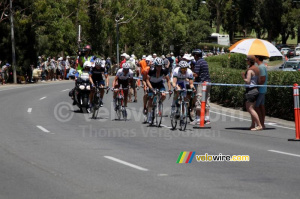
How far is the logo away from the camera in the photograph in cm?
1227

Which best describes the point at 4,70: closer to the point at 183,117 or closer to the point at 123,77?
the point at 123,77

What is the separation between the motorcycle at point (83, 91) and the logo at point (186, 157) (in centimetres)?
974

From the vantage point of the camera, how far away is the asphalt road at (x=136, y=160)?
30.9 feet

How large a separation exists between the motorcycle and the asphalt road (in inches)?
68.6

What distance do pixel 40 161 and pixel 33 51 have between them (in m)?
39.4

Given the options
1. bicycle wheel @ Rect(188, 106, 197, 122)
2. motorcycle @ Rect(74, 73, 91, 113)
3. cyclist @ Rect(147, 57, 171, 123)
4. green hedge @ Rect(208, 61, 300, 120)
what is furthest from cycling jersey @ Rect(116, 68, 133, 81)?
green hedge @ Rect(208, 61, 300, 120)

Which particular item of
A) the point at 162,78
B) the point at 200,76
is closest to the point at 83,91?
the point at 200,76

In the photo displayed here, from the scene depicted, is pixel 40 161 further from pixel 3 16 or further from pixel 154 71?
pixel 3 16

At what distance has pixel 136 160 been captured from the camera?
1228cm

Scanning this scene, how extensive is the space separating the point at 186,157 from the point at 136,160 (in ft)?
3.55

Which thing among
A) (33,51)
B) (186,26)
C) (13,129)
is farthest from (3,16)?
(186,26)

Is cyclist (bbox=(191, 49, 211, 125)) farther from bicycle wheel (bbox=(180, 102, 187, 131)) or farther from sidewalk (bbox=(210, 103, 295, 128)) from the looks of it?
sidewalk (bbox=(210, 103, 295, 128))

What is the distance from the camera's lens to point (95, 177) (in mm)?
10406

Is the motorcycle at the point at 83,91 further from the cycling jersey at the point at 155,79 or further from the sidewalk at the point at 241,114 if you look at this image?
the sidewalk at the point at 241,114
